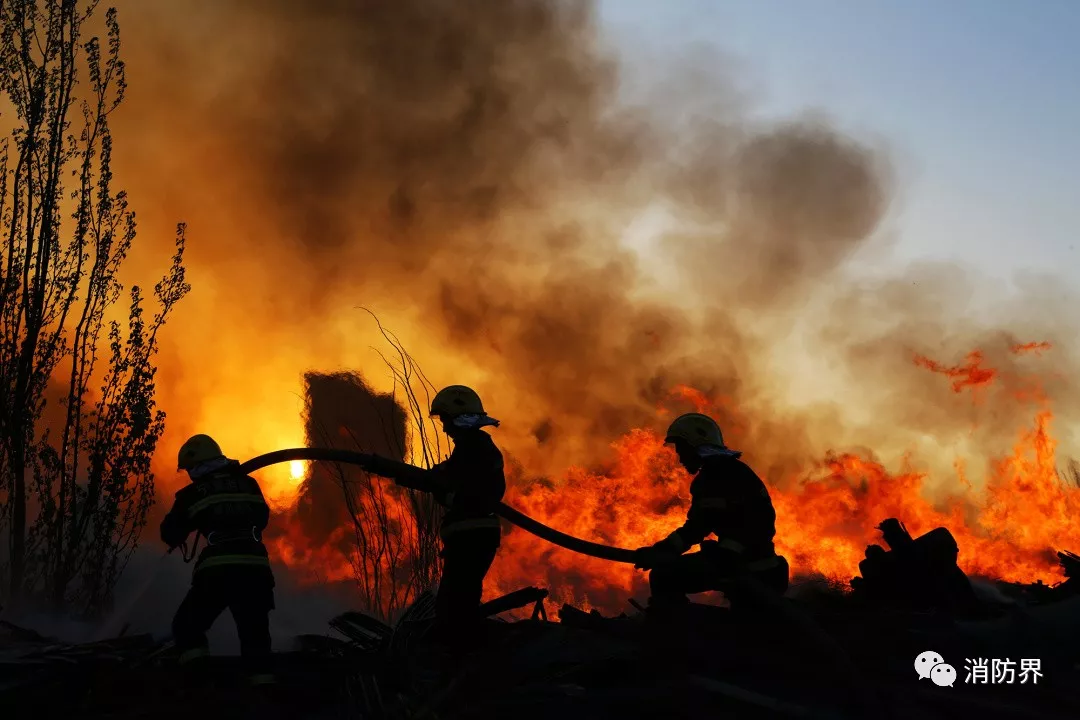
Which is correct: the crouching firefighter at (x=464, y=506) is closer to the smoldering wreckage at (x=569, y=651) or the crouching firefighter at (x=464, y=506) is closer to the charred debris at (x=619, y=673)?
the smoldering wreckage at (x=569, y=651)

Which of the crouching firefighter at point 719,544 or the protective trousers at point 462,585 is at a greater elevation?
the crouching firefighter at point 719,544

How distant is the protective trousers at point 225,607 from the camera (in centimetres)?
770

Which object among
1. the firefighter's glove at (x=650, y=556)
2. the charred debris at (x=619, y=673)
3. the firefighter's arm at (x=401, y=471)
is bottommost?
the charred debris at (x=619, y=673)

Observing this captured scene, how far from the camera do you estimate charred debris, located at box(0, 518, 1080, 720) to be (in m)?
5.75

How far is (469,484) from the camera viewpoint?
8703mm

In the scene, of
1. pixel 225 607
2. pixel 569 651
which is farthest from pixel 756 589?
pixel 225 607

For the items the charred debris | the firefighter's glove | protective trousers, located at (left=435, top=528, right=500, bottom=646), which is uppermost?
the firefighter's glove

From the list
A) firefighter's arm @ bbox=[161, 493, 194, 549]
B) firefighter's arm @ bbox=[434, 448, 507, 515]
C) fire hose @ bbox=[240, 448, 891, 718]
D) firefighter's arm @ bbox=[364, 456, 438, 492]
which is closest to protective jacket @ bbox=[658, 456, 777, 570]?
fire hose @ bbox=[240, 448, 891, 718]

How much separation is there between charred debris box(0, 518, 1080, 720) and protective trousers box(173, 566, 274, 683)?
0.24m

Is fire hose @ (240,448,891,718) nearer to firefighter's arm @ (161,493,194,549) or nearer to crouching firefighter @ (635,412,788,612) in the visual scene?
crouching firefighter @ (635,412,788,612)

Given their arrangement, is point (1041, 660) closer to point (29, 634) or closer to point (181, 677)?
point (181, 677)

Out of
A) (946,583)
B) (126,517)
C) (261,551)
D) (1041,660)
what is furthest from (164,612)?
(1041,660)

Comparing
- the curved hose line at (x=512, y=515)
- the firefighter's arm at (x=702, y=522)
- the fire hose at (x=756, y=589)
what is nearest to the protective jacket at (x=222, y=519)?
the fire hose at (x=756, y=589)

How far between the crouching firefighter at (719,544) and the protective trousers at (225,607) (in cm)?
352
